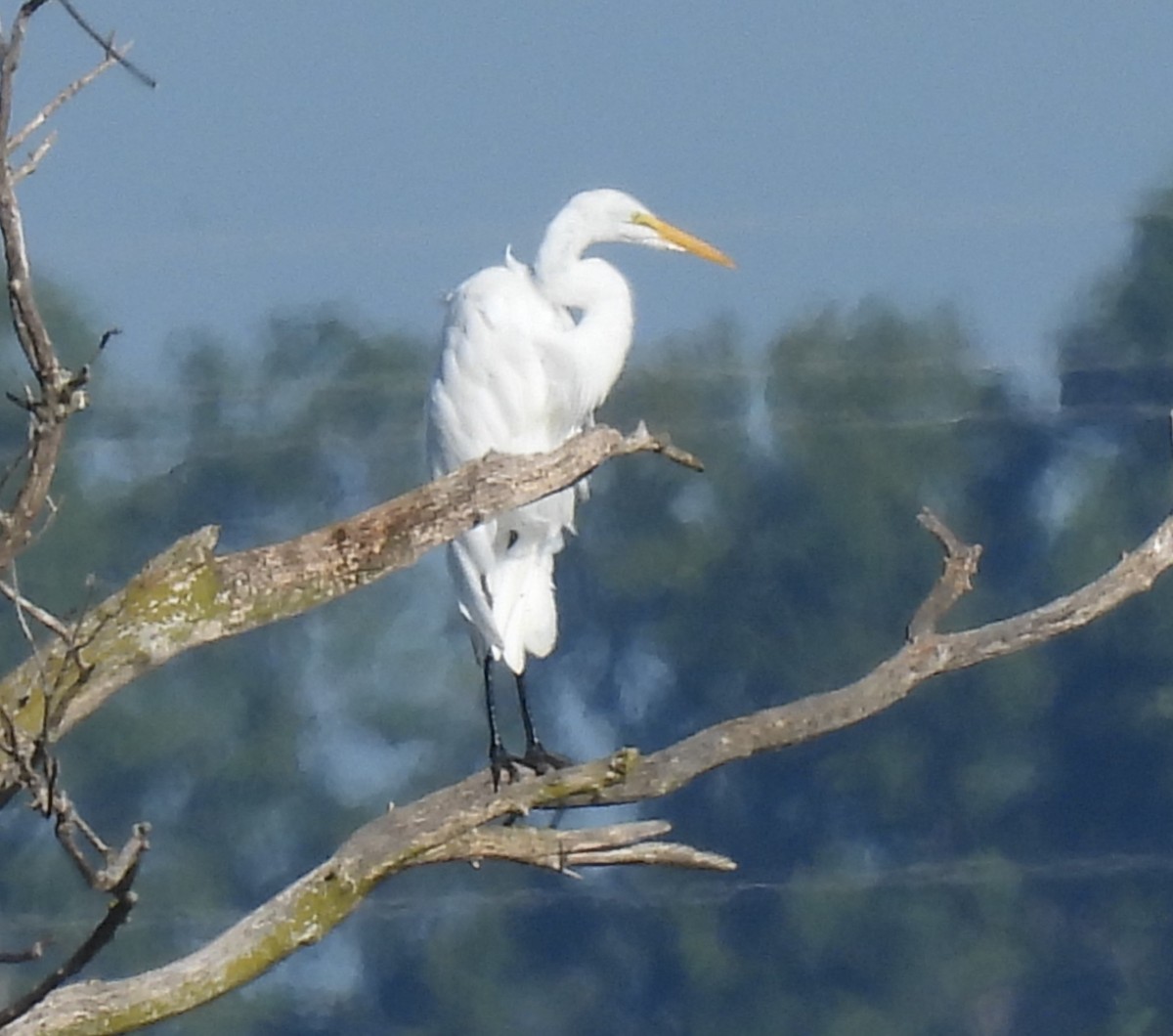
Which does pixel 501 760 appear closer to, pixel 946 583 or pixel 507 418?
pixel 507 418

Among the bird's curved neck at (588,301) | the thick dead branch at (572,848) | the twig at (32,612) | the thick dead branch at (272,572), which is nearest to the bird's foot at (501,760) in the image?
the bird's curved neck at (588,301)

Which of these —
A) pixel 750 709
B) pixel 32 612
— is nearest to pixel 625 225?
pixel 32 612

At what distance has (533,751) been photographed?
4199 mm

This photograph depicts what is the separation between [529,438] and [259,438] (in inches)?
346

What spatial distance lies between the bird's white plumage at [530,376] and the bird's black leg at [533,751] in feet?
0.34

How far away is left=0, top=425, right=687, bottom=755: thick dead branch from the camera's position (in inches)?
96.7

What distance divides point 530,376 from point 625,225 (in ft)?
0.89

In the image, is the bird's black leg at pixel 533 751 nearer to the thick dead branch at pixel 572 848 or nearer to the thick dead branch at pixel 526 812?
the thick dead branch at pixel 526 812

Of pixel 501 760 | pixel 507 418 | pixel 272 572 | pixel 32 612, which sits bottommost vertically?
pixel 32 612

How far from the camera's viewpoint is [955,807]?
1291 cm

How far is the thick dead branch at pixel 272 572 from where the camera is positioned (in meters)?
2.46

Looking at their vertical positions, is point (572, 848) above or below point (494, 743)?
below

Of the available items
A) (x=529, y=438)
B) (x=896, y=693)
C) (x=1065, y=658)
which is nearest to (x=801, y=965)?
(x=1065, y=658)

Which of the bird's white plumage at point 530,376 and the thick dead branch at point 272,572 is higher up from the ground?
the bird's white plumage at point 530,376
